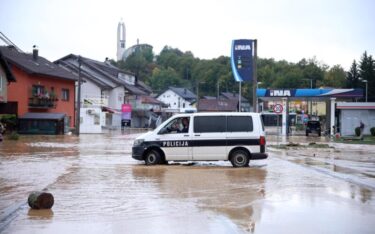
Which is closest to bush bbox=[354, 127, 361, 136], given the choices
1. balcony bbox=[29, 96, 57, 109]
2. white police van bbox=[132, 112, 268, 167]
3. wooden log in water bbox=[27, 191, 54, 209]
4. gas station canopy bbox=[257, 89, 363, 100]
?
gas station canopy bbox=[257, 89, 363, 100]

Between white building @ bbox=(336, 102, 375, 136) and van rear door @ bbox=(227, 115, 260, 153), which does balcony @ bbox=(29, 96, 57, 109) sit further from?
van rear door @ bbox=(227, 115, 260, 153)

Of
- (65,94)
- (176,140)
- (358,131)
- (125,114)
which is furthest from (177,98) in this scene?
(176,140)

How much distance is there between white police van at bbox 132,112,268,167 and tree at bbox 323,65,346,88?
104 meters

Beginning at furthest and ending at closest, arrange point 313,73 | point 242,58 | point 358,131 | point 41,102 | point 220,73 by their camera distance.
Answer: point 220,73, point 313,73, point 41,102, point 358,131, point 242,58

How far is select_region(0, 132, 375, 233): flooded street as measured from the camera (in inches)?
354

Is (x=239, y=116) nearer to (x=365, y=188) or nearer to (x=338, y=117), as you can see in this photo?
(x=365, y=188)

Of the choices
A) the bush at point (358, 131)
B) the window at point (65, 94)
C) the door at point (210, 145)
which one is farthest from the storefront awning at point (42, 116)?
the door at point (210, 145)

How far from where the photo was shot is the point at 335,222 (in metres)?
9.24

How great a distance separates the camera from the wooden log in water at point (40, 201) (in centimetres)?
1048

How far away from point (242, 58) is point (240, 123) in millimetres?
15291

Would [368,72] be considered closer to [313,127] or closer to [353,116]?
[353,116]

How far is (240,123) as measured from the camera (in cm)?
1939

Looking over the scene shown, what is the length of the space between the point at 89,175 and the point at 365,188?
26.0 feet

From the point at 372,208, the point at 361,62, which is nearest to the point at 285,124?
the point at 372,208
